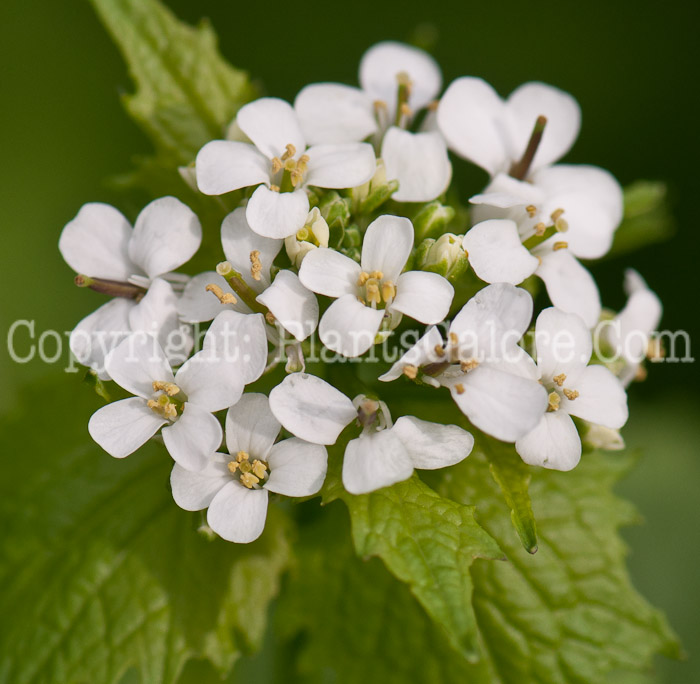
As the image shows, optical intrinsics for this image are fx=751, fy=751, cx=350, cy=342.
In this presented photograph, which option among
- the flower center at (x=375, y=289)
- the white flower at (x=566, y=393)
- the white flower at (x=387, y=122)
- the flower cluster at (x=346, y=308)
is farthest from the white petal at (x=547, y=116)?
the flower center at (x=375, y=289)

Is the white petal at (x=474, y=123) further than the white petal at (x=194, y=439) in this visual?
Yes

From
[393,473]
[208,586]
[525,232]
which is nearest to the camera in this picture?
[393,473]

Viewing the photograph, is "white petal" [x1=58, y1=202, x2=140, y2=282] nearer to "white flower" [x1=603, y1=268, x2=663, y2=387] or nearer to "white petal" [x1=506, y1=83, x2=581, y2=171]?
"white petal" [x1=506, y1=83, x2=581, y2=171]

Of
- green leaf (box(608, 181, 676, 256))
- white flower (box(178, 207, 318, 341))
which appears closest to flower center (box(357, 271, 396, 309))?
white flower (box(178, 207, 318, 341))

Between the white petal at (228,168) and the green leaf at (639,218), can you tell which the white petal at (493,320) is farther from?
the green leaf at (639,218)

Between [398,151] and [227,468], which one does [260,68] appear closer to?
[398,151]

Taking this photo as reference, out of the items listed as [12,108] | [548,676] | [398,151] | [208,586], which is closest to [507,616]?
[548,676]

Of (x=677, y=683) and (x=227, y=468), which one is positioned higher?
(x=227, y=468)
